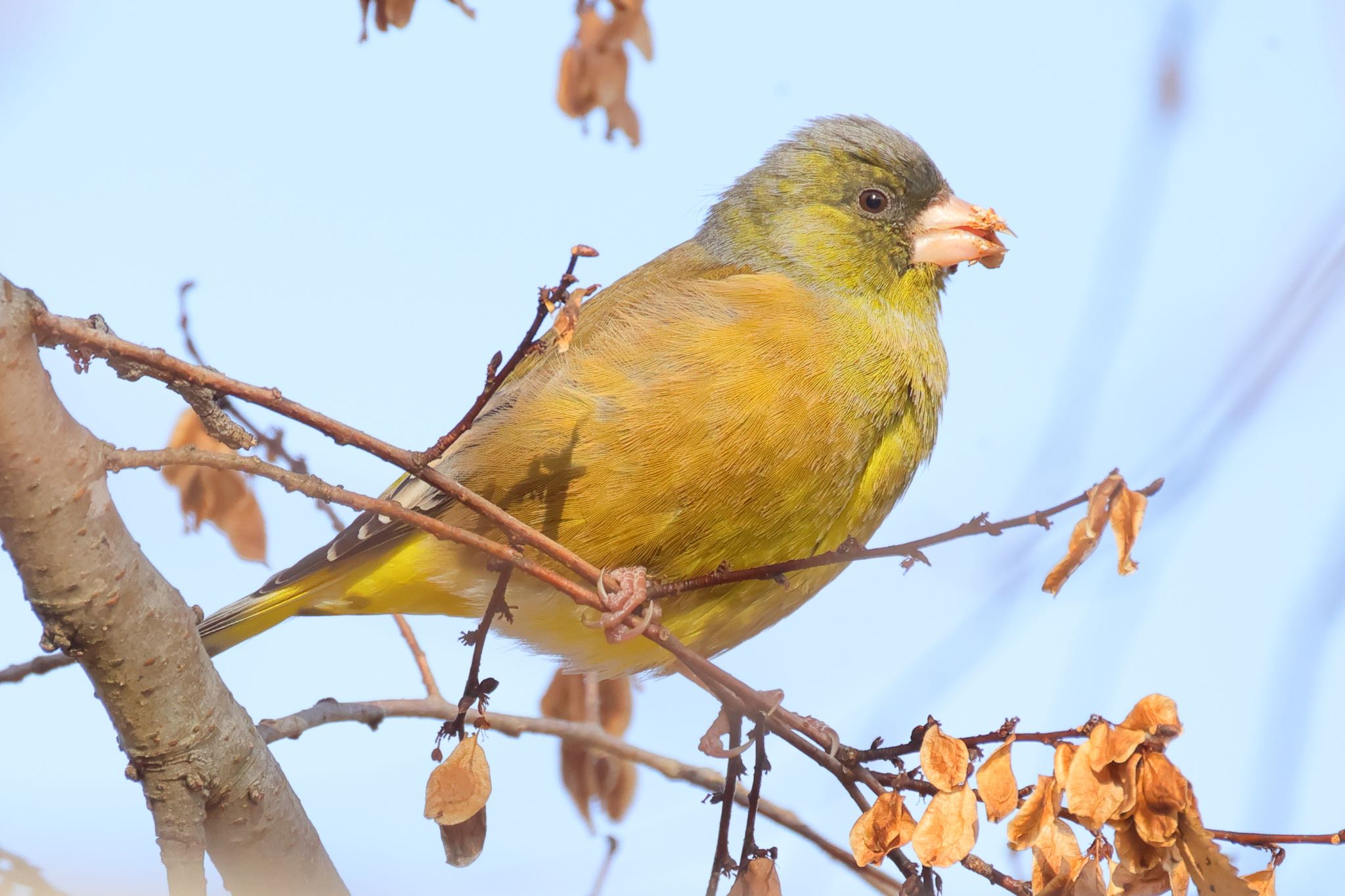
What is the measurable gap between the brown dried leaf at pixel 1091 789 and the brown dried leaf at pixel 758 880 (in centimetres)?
69

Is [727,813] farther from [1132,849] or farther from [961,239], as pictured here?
[961,239]

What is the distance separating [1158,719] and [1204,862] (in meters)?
0.23

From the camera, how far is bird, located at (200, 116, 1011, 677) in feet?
10.6

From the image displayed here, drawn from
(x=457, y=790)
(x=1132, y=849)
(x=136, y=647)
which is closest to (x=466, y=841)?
(x=457, y=790)

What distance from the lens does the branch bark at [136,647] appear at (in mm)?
1803

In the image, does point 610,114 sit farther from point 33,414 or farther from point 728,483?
point 33,414

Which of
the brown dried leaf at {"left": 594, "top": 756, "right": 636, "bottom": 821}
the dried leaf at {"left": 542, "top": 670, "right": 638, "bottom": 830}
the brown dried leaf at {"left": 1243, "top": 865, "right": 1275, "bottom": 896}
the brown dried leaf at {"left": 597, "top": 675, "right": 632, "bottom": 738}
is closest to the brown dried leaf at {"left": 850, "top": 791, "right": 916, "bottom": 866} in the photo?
the brown dried leaf at {"left": 1243, "top": 865, "right": 1275, "bottom": 896}

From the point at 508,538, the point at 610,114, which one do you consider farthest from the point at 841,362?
the point at 508,538

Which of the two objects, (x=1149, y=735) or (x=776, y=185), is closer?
(x=1149, y=735)

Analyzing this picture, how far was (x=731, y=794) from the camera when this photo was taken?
271 centimetres

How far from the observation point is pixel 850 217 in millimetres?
4105

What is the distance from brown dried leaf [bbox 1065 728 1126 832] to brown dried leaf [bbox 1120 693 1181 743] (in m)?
0.07

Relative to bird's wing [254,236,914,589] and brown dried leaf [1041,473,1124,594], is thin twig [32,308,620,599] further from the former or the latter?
bird's wing [254,236,914,589]

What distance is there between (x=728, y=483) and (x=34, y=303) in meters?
1.76
